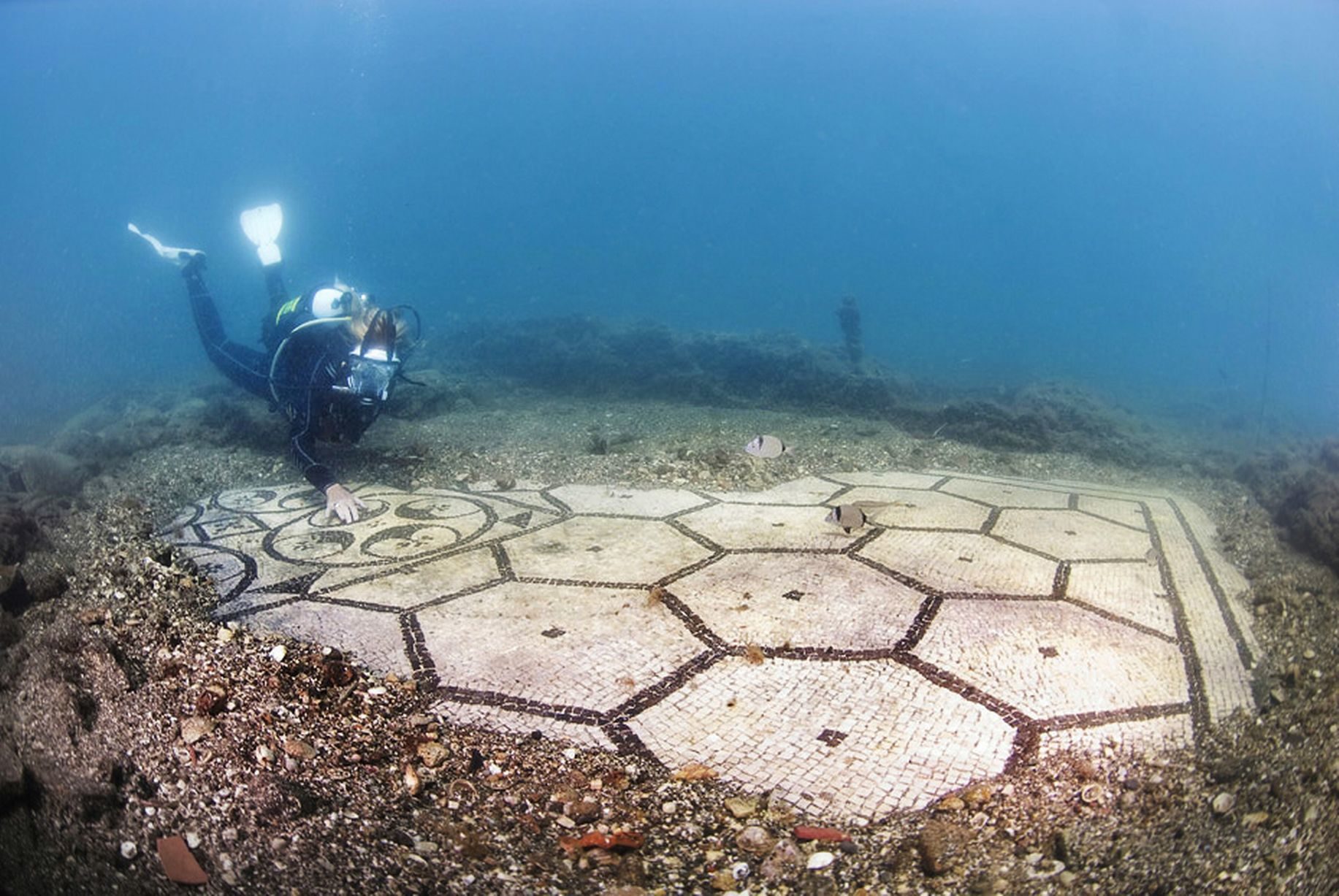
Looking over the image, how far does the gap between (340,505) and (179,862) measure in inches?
140

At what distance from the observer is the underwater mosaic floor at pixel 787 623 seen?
249 centimetres

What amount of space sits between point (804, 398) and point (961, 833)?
35.6ft

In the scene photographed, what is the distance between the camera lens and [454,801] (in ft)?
6.93

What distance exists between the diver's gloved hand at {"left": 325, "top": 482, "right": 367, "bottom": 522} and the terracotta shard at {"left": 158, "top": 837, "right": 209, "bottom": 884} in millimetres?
3402

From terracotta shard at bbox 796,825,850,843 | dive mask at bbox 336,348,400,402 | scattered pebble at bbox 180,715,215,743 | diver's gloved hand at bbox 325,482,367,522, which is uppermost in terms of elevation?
dive mask at bbox 336,348,400,402

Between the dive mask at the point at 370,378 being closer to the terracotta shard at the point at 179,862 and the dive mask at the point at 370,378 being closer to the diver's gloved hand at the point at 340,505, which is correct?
the diver's gloved hand at the point at 340,505

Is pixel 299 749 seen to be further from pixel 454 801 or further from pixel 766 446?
pixel 766 446

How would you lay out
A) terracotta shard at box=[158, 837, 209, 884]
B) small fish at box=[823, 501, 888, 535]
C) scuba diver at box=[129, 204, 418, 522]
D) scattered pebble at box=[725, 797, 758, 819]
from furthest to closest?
1. scuba diver at box=[129, 204, 418, 522]
2. small fish at box=[823, 501, 888, 535]
3. scattered pebble at box=[725, 797, 758, 819]
4. terracotta shard at box=[158, 837, 209, 884]

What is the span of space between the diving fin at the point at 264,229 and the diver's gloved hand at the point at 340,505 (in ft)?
22.8

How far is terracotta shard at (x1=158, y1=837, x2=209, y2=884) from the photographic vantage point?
176 cm

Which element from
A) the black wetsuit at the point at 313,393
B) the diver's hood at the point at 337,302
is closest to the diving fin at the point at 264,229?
the black wetsuit at the point at 313,393

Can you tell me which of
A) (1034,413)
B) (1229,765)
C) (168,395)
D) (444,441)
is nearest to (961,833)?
(1229,765)

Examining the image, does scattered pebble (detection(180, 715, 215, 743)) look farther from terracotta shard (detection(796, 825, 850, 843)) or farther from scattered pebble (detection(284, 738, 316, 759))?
terracotta shard (detection(796, 825, 850, 843))

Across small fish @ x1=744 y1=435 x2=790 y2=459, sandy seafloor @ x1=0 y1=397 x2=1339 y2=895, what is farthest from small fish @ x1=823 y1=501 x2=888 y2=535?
sandy seafloor @ x1=0 y1=397 x2=1339 y2=895
